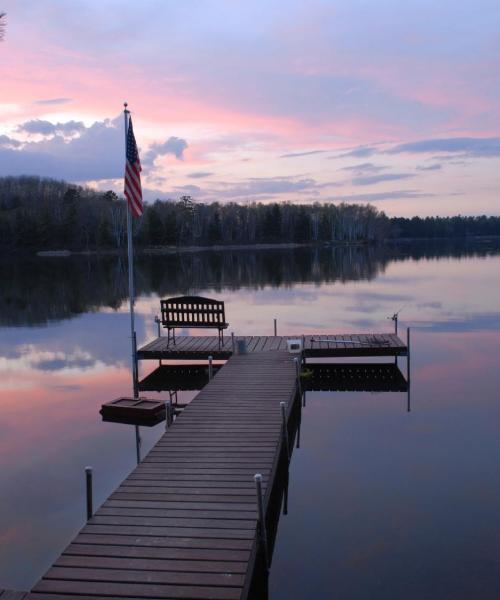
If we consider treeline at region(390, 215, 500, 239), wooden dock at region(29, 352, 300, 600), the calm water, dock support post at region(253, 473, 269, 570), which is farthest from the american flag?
treeline at region(390, 215, 500, 239)

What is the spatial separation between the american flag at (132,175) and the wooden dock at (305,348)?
3.94 meters

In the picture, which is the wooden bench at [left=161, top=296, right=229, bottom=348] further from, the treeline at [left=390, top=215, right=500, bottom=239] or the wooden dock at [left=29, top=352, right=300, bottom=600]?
the treeline at [left=390, top=215, right=500, bottom=239]

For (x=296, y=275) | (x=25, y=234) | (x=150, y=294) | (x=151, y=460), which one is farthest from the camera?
(x=25, y=234)

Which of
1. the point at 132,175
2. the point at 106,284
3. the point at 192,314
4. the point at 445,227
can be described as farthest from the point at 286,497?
the point at 445,227

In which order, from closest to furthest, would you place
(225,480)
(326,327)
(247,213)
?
(225,480) → (326,327) → (247,213)

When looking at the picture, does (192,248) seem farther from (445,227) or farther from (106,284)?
(445,227)

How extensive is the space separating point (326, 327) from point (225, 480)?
16.0 metres

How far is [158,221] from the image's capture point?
95.1 m

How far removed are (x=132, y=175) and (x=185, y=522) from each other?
29.8 feet

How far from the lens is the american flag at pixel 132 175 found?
13273 mm

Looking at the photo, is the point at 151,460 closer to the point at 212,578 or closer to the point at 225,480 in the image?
the point at 225,480

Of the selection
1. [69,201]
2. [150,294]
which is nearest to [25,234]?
[69,201]

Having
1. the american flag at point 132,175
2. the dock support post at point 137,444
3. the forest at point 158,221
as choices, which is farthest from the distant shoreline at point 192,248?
the dock support post at point 137,444

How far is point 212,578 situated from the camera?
194 inches
